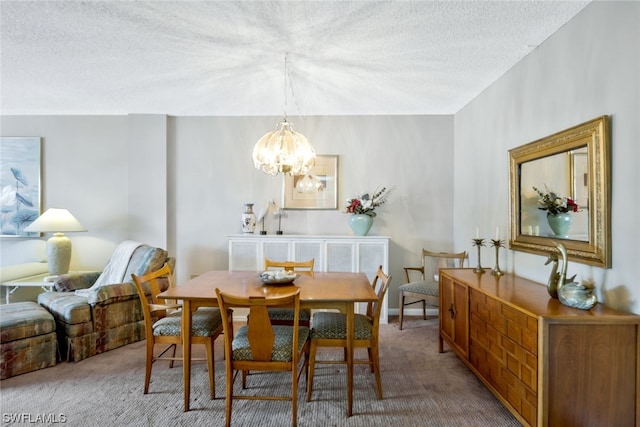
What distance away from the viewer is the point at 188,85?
330cm

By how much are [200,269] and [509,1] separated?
4.10 metres

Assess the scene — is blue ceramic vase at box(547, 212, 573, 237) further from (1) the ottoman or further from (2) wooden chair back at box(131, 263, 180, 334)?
(1) the ottoman

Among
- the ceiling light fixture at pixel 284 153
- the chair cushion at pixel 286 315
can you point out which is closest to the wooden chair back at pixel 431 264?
the chair cushion at pixel 286 315

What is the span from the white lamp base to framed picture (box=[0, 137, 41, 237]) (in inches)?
30.2

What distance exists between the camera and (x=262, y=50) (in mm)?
2572

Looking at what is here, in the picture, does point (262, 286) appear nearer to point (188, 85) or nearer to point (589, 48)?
point (188, 85)

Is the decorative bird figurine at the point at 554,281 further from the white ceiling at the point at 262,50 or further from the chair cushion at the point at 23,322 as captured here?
the chair cushion at the point at 23,322

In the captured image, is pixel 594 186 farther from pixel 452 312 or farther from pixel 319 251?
pixel 319 251

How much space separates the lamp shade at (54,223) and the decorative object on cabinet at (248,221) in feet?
6.16

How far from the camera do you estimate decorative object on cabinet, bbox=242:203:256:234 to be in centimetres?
407

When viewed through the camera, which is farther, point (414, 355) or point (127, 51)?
point (414, 355)

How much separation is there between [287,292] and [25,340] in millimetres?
2235

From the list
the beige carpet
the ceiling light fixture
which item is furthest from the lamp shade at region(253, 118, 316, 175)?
the beige carpet

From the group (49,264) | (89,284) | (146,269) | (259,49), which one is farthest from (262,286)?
(49,264)
